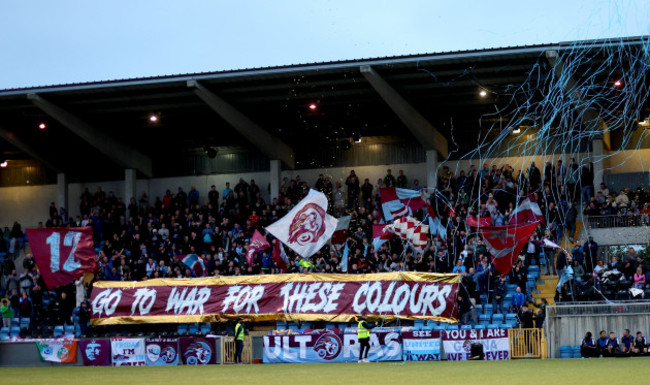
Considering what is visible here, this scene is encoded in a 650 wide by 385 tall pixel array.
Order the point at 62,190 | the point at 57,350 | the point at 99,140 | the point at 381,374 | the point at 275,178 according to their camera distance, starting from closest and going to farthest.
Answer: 1. the point at 381,374
2. the point at 57,350
3. the point at 99,140
4. the point at 275,178
5. the point at 62,190

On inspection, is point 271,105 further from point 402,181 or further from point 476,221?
point 476,221

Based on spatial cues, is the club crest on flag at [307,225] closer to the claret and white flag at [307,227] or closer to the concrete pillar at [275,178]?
the claret and white flag at [307,227]

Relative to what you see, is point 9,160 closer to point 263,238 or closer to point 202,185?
point 202,185

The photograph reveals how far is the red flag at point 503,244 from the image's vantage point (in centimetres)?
3069

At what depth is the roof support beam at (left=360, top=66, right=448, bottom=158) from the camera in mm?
36469

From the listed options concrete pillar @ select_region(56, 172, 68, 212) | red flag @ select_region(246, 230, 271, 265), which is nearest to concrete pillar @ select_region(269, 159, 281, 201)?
red flag @ select_region(246, 230, 271, 265)

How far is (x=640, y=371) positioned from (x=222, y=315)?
17182 millimetres

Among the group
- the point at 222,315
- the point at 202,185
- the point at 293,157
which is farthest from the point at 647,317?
the point at 202,185

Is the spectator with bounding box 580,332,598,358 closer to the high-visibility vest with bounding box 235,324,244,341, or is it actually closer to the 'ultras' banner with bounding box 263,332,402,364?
the 'ultras' banner with bounding box 263,332,402,364

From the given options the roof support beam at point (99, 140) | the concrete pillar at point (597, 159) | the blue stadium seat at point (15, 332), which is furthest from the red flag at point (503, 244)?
the roof support beam at point (99, 140)

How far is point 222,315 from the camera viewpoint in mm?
34812

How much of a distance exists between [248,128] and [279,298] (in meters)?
10.3

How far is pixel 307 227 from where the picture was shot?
3516cm

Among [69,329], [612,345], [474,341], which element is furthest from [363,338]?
[69,329]
